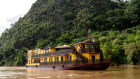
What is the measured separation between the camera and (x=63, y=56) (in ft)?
96.3

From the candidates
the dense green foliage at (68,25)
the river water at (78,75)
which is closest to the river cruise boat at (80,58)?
the river water at (78,75)

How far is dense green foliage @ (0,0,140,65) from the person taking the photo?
6656 cm

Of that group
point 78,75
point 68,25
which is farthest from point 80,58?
point 68,25

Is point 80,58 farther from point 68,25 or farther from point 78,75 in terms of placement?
point 68,25

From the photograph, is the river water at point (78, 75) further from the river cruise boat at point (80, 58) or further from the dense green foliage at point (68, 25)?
the dense green foliage at point (68, 25)

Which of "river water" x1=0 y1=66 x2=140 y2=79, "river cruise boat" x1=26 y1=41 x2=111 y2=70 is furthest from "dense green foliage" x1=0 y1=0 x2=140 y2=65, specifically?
"river water" x1=0 y1=66 x2=140 y2=79

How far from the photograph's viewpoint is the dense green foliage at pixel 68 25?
66562 millimetres

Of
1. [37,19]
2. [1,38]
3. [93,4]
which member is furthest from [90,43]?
[1,38]

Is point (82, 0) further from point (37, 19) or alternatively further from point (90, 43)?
point (90, 43)

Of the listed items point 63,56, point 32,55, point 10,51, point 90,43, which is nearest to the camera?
point 90,43

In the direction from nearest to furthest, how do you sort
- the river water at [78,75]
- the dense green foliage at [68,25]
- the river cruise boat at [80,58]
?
the river water at [78,75]
the river cruise boat at [80,58]
the dense green foliage at [68,25]

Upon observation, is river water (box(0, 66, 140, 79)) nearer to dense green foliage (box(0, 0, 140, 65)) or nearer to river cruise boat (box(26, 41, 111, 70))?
river cruise boat (box(26, 41, 111, 70))

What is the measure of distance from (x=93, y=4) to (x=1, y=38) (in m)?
56.4

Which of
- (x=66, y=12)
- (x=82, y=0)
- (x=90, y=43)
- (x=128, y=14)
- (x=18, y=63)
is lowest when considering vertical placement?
(x=18, y=63)
